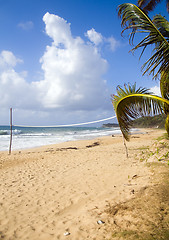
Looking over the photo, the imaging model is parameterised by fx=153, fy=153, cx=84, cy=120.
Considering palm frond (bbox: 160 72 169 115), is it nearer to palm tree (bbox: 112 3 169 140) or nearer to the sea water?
palm tree (bbox: 112 3 169 140)

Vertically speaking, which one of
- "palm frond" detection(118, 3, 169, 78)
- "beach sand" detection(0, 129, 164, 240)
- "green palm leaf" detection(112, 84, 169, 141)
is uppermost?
"palm frond" detection(118, 3, 169, 78)

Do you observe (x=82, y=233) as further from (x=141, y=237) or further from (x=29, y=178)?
(x=29, y=178)

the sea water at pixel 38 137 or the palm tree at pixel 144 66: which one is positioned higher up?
the palm tree at pixel 144 66

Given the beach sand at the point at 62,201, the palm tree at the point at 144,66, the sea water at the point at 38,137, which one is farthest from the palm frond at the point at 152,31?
the sea water at the point at 38,137

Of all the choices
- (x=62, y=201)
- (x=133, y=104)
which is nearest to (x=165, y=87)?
(x=133, y=104)

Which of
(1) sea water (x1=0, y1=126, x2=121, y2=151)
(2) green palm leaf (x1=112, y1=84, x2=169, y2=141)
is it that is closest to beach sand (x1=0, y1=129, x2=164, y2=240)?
(2) green palm leaf (x1=112, y1=84, x2=169, y2=141)

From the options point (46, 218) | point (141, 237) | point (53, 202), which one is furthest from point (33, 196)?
point (141, 237)

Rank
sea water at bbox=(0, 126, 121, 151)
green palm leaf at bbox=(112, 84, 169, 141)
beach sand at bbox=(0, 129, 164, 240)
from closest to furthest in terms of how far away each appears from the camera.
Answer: beach sand at bbox=(0, 129, 164, 240)
green palm leaf at bbox=(112, 84, 169, 141)
sea water at bbox=(0, 126, 121, 151)

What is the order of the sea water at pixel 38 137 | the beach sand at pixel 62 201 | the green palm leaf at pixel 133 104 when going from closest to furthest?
the beach sand at pixel 62 201
the green palm leaf at pixel 133 104
the sea water at pixel 38 137

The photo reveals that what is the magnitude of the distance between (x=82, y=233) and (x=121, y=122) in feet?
7.49

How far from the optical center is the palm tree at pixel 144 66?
8.93 ft

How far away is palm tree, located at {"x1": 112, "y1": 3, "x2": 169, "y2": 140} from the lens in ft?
8.93

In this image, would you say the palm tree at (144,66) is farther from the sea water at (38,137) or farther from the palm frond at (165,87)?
the sea water at (38,137)

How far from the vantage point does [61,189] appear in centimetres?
390
